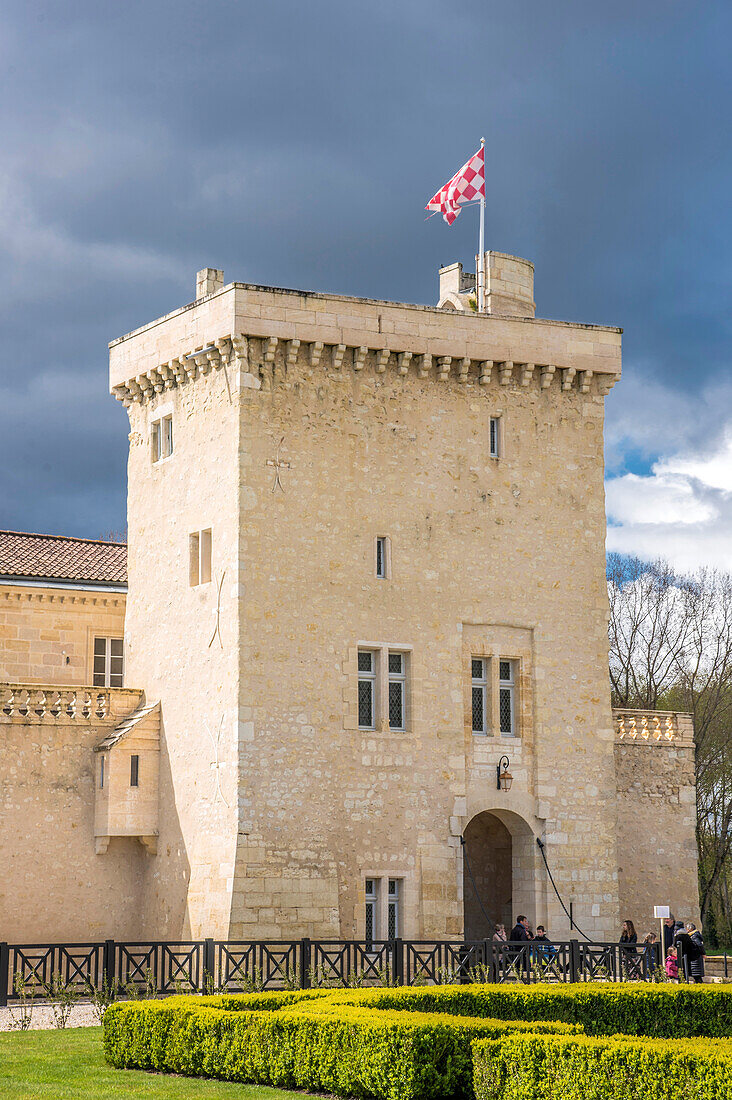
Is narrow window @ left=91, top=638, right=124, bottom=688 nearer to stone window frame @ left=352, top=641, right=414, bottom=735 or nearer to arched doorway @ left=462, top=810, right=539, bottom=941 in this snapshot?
stone window frame @ left=352, top=641, right=414, bottom=735

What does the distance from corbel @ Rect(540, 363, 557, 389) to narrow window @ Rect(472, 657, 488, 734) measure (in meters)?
5.46

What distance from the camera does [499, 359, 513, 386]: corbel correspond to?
28538mm

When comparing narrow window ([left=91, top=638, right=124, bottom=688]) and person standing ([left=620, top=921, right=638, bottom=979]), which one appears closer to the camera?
person standing ([left=620, top=921, right=638, bottom=979])

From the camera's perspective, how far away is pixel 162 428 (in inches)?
1134

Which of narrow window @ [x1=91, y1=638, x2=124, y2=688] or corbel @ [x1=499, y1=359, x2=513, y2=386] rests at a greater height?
corbel @ [x1=499, y1=359, x2=513, y2=386]

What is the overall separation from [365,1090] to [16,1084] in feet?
11.0

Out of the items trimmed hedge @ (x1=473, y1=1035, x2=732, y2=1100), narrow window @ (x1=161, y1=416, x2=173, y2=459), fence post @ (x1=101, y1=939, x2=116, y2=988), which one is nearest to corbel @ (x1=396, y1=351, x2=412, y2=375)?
narrow window @ (x1=161, y1=416, x2=173, y2=459)

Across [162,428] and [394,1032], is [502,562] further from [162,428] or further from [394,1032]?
[394,1032]

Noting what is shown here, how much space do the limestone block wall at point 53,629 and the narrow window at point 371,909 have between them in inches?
344

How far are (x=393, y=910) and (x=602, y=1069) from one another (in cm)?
1313

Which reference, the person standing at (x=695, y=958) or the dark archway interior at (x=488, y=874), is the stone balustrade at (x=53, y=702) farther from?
the person standing at (x=695, y=958)

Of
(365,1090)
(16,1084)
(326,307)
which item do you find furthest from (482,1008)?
(326,307)

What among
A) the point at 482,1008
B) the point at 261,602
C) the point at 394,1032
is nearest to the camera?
the point at 394,1032

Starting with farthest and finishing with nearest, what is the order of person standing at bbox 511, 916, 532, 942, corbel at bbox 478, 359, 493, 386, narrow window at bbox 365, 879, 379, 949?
corbel at bbox 478, 359, 493, 386
narrow window at bbox 365, 879, 379, 949
person standing at bbox 511, 916, 532, 942
